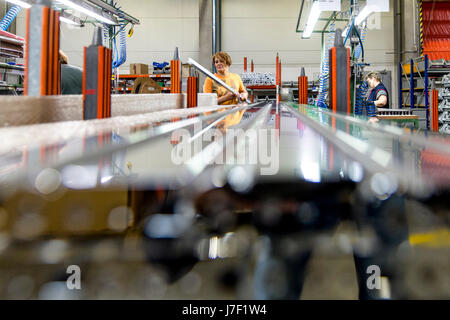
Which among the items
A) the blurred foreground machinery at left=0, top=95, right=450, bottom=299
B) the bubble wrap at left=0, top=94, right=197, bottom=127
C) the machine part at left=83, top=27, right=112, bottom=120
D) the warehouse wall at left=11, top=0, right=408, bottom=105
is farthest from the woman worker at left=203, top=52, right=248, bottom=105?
the warehouse wall at left=11, top=0, right=408, bottom=105

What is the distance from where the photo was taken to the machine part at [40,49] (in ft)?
3.54

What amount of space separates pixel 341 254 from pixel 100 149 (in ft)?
1.32

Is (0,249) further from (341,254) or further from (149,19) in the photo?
(149,19)

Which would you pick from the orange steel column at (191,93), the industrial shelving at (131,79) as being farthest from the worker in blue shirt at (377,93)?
the industrial shelving at (131,79)

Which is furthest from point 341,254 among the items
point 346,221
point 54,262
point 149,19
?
point 149,19

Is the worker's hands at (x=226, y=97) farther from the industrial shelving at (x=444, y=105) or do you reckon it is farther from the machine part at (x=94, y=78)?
the industrial shelving at (x=444, y=105)

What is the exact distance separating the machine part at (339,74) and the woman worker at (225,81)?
1453 mm

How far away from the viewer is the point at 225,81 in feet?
11.4

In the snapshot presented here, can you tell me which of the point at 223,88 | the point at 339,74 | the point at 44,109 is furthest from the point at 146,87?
the point at 44,109

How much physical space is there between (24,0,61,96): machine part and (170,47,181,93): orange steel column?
1381mm

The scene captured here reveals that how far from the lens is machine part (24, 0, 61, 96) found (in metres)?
1.08

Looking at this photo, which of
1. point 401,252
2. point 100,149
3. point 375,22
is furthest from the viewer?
point 375,22

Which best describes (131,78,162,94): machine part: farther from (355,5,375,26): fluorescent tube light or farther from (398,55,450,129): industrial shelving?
(398,55,450,129): industrial shelving
